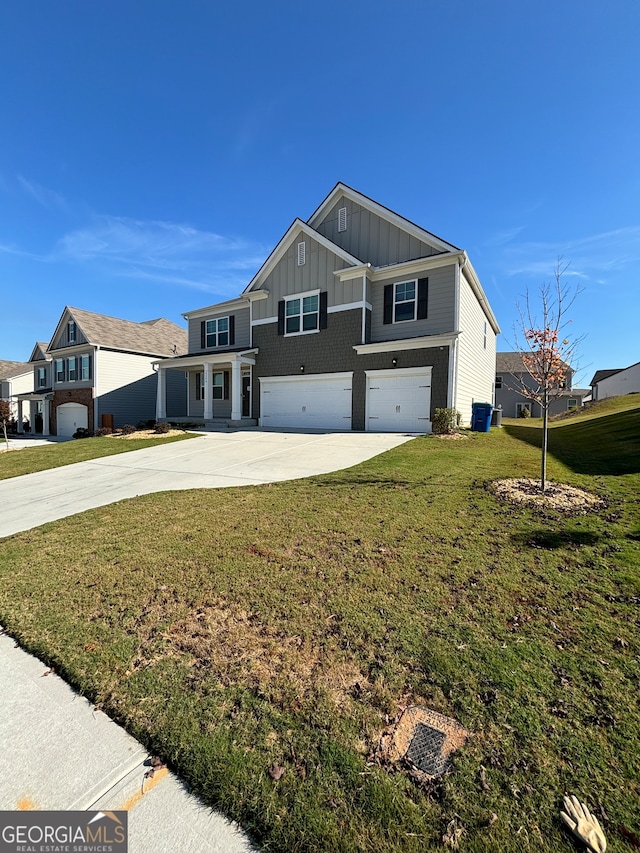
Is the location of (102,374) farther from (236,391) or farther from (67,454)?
(67,454)

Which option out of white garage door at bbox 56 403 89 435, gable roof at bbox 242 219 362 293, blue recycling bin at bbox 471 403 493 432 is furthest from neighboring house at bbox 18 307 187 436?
blue recycling bin at bbox 471 403 493 432

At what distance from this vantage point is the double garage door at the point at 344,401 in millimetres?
14633

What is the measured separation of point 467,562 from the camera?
3.68m

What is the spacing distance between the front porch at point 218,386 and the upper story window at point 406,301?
7.24m

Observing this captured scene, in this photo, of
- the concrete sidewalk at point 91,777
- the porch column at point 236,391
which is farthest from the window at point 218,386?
the concrete sidewalk at point 91,777

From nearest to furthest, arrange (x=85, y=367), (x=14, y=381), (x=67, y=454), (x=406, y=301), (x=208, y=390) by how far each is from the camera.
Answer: (x=67, y=454) < (x=406, y=301) < (x=208, y=390) < (x=85, y=367) < (x=14, y=381)

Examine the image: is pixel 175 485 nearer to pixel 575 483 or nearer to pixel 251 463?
pixel 251 463

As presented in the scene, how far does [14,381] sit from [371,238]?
36667mm

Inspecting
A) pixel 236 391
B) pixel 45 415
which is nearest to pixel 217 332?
pixel 236 391

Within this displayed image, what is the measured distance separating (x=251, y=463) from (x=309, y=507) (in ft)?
13.7

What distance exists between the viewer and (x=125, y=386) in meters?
25.6

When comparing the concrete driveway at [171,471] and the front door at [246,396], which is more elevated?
the front door at [246,396]

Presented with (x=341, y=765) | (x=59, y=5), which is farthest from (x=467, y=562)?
(x=59, y=5)

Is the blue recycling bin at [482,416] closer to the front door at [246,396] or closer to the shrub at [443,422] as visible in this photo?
the shrub at [443,422]
